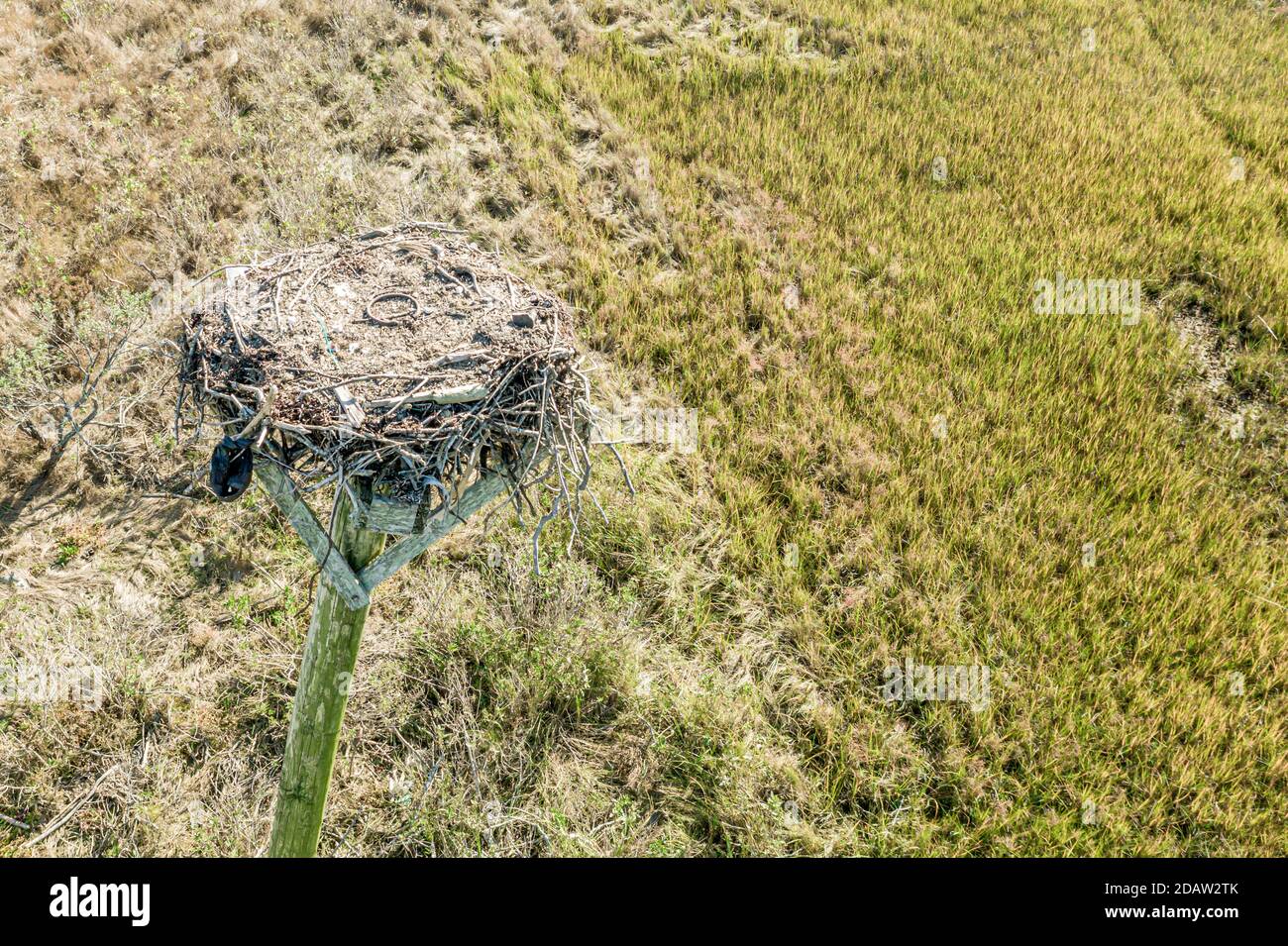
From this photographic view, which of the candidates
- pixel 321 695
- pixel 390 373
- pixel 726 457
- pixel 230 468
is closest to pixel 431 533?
pixel 390 373

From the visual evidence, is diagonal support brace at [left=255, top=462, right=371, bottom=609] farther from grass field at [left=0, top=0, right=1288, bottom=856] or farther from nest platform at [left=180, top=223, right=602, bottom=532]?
grass field at [left=0, top=0, right=1288, bottom=856]

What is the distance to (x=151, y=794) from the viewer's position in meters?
4.04

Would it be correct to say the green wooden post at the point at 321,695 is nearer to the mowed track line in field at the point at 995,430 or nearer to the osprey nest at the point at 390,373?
the osprey nest at the point at 390,373

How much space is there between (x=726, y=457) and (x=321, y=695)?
3.59m

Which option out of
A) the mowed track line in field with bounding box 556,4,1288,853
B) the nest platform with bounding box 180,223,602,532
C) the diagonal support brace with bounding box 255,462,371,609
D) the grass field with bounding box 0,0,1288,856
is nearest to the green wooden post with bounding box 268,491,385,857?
the diagonal support brace with bounding box 255,462,371,609

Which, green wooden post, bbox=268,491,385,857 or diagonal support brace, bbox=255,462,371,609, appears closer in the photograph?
diagonal support brace, bbox=255,462,371,609

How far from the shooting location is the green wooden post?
2.63 meters

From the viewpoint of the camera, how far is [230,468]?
238 centimetres

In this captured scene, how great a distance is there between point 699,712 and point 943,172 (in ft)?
21.9

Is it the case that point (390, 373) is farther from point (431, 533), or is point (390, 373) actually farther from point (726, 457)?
point (726, 457)

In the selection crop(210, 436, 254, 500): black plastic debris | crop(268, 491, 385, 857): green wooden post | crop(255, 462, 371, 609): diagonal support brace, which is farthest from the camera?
crop(268, 491, 385, 857): green wooden post

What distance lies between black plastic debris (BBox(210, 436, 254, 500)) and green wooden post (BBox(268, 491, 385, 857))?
31cm
